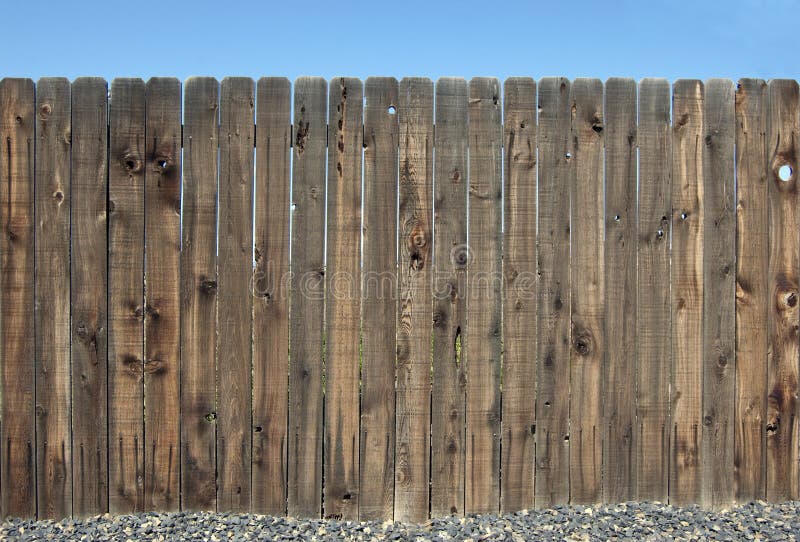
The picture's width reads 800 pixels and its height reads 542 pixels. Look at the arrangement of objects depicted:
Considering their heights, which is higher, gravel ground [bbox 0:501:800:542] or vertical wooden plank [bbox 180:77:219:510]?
vertical wooden plank [bbox 180:77:219:510]

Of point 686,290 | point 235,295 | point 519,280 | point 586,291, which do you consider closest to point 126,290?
point 235,295

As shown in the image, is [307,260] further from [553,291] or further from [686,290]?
[686,290]

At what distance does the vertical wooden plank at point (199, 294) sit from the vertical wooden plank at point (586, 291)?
6.49 feet

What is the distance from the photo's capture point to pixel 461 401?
369 centimetres

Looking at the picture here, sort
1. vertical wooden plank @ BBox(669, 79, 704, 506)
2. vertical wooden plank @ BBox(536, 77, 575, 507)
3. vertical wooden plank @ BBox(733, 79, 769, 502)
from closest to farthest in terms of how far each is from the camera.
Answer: vertical wooden plank @ BBox(536, 77, 575, 507) < vertical wooden plank @ BBox(669, 79, 704, 506) < vertical wooden plank @ BBox(733, 79, 769, 502)

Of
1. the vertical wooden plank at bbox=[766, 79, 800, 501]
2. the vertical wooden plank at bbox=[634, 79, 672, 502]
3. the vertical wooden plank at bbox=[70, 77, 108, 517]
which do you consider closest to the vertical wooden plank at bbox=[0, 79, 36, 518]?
the vertical wooden plank at bbox=[70, 77, 108, 517]

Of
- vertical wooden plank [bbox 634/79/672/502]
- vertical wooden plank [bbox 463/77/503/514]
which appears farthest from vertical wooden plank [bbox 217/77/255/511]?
vertical wooden plank [bbox 634/79/672/502]

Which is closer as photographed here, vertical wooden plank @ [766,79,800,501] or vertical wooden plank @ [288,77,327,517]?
vertical wooden plank @ [288,77,327,517]

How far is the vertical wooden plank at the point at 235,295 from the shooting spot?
3.66 meters

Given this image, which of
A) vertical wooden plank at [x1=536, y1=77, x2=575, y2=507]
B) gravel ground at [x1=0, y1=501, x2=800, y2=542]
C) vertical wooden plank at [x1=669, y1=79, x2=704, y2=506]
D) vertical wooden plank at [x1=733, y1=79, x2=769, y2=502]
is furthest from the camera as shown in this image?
vertical wooden plank at [x1=733, y1=79, x2=769, y2=502]

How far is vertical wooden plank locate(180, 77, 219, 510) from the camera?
3678mm

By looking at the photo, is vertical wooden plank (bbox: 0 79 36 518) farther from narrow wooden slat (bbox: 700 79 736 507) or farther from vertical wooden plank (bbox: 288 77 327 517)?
narrow wooden slat (bbox: 700 79 736 507)

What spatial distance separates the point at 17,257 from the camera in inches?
150

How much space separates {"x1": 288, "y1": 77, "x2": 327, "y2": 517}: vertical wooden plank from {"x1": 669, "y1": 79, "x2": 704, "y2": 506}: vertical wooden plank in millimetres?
1996
